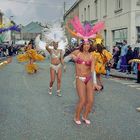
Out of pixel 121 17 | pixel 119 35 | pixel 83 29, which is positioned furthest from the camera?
pixel 119 35


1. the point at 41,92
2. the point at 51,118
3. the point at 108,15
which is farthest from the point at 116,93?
the point at 108,15

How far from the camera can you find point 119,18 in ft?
95.1

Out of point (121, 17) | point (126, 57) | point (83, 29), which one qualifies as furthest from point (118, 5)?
point (83, 29)

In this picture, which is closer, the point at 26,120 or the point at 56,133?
the point at 56,133

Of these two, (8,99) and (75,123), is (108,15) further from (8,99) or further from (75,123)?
(75,123)

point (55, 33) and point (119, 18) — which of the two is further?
point (119, 18)

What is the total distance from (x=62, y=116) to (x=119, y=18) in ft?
66.6

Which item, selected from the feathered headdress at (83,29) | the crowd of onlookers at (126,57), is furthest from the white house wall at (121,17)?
the feathered headdress at (83,29)

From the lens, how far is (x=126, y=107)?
10.9 metres

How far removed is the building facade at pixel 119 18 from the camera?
26.2 meters

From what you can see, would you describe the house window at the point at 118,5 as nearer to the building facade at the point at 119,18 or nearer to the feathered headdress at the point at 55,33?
the building facade at the point at 119,18

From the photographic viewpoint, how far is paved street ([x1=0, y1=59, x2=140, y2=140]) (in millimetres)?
7770

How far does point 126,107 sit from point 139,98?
193 centimetres

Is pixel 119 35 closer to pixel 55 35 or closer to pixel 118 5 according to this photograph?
pixel 118 5
